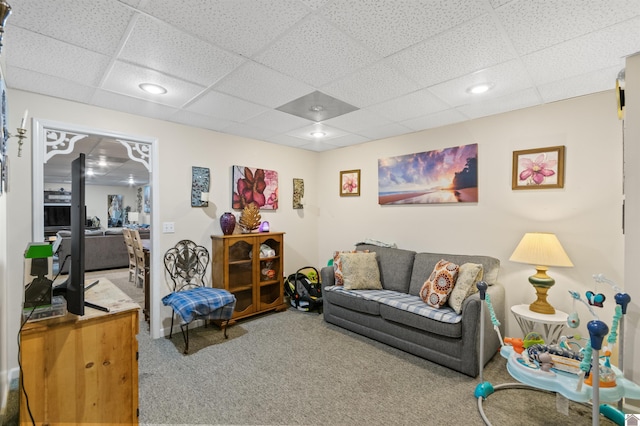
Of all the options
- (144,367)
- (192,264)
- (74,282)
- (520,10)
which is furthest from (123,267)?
(520,10)

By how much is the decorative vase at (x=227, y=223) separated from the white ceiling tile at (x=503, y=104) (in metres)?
2.79

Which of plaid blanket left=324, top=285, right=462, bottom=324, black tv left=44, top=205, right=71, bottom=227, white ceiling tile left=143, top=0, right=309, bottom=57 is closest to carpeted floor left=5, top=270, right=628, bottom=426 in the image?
plaid blanket left=324, top=285, right=462, bottom=324

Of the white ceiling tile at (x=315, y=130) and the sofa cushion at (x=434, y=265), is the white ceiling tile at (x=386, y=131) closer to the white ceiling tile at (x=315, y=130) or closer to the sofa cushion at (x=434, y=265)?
the white ceiling tile at (x=315, y=130)

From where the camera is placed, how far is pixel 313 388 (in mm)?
2316

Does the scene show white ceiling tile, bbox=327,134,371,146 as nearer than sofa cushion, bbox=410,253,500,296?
No

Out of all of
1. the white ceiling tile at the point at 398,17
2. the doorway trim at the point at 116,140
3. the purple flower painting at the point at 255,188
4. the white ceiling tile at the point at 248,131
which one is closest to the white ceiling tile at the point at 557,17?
the white ceiling tile at the point at 398,17

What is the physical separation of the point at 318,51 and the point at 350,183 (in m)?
2.70

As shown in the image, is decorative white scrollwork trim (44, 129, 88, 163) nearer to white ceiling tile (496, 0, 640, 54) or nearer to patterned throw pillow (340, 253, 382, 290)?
patterned throw pillow (340, 253, 382, 290)

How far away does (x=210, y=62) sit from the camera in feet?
6.68

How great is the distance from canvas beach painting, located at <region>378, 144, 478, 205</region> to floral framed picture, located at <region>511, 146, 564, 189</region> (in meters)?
0.39

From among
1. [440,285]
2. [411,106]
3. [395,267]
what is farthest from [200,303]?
[411,106]

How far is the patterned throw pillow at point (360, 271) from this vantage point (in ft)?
11.5

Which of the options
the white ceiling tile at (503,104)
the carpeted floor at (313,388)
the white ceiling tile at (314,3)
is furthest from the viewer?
the white ceiling tile at (503,104)

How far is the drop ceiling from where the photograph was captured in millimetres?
1533
